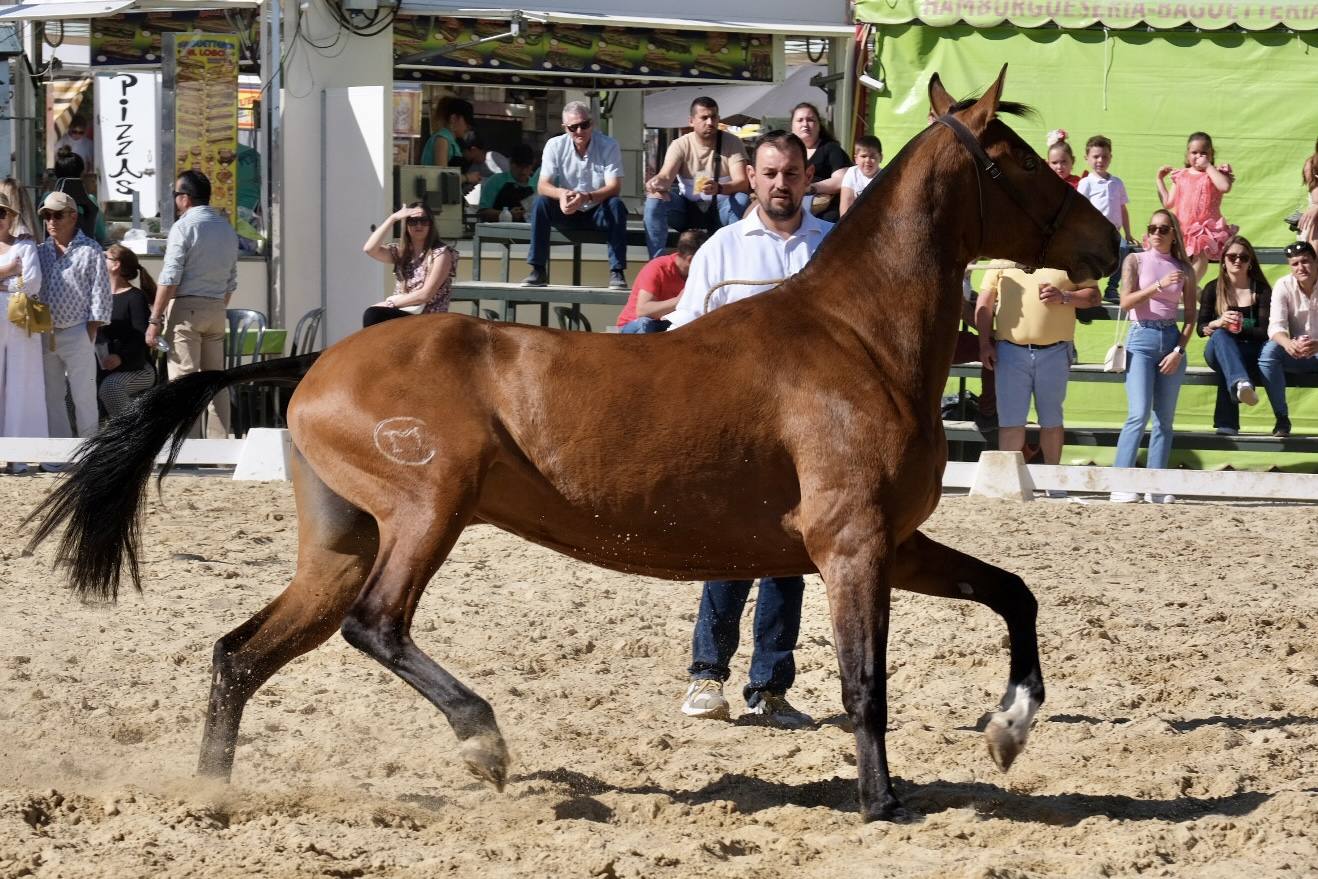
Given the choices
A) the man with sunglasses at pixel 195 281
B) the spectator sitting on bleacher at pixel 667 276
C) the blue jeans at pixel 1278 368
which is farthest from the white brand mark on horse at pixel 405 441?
the blue jeans at pixel 1278 368

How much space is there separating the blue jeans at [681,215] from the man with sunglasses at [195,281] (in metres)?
2.93

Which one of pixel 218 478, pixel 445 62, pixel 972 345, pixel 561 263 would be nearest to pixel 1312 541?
pixel 972 345

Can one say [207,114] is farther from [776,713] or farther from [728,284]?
[776,713]

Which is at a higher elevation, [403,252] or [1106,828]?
[403,252]

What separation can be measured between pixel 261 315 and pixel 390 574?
27.4 feet

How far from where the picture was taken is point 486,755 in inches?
174

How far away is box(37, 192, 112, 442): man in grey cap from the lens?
35.4 ft

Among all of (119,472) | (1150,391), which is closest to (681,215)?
(1150,391)

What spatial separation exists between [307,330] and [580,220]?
228 cm

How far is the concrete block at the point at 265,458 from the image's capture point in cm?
1007

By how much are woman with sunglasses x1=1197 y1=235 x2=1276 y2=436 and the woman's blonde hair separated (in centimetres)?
765

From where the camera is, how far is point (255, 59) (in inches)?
524

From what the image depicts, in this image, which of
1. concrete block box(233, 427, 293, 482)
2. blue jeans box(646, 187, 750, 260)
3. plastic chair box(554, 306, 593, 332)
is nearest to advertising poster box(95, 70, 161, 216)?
plastic chair box(554, 306, 593, 332)

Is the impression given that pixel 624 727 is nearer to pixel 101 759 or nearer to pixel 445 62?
pixel 101 759
